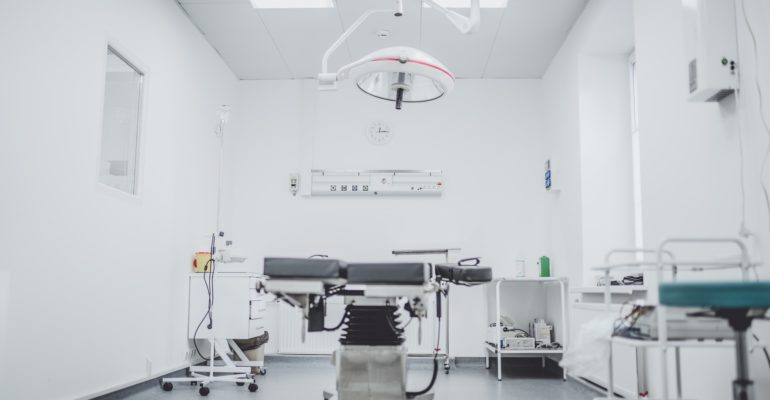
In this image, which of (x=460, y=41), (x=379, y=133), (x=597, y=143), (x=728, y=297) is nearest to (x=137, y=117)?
(x=379, y=133)

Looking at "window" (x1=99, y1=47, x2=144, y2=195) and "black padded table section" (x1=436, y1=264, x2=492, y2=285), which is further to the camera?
"window" (x1=99, y1=47, x2=144, y2=195)

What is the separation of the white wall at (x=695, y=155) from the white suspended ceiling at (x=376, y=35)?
142 cm

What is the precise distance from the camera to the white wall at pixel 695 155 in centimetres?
236

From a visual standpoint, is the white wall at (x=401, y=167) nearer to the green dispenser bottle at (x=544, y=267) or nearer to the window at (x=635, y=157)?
the green dispenser bottle at (x=544, y=267)

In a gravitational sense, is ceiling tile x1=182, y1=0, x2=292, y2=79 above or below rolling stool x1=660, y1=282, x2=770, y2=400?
above

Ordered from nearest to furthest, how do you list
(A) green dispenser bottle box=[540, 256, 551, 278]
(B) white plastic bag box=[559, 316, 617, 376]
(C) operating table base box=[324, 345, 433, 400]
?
1. (B) white plastic bag box=[559, 316, 617, 376]
2. (C) operating table base box=[324, 345, 433, 400]
3. (A) green dispenser bottle box=[540, 256, 551, 278]

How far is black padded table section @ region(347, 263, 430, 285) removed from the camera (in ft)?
8.25

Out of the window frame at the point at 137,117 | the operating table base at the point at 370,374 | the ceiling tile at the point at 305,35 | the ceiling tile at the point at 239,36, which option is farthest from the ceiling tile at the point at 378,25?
the operating table base at the point at 370,374

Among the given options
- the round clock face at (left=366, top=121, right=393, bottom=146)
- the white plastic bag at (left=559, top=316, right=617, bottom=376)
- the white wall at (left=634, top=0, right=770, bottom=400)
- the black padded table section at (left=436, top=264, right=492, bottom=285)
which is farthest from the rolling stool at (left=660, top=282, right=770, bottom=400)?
the round clock face at (left=366, top=121, right=393, bottom=146)

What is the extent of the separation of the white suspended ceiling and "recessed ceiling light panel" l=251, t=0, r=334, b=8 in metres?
0.06

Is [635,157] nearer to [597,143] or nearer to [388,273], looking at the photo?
[597,143]

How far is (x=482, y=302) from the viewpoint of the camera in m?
5.91

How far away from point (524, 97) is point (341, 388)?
422 centimetres

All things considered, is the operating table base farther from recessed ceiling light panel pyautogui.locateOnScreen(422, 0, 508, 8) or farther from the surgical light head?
recessed ceiling light panel pyautogui.locateOnScreen(422, 0, 508, 8)
